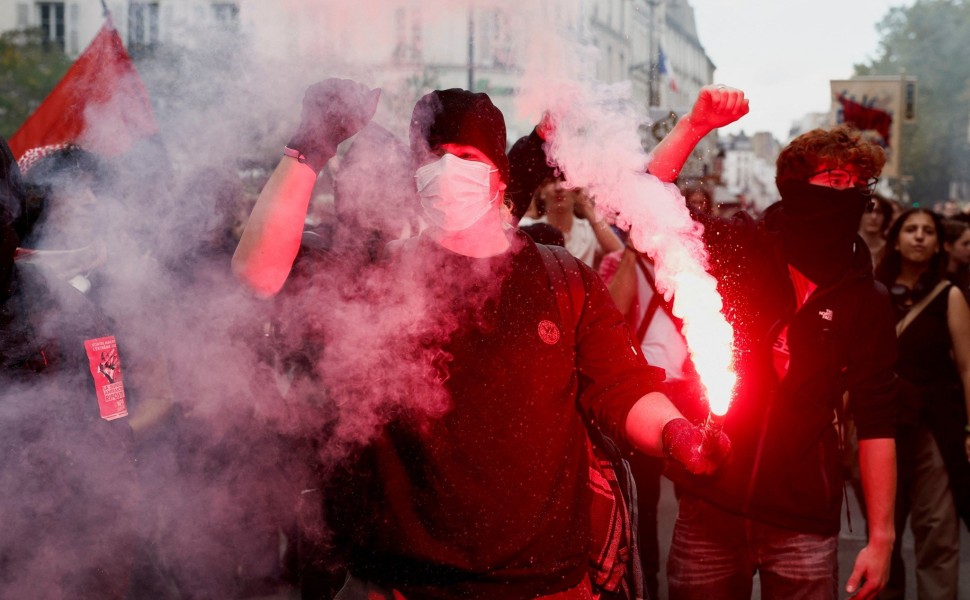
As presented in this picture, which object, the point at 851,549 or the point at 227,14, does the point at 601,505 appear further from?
the point at 851,549

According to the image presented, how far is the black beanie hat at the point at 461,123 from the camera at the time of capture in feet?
7.29

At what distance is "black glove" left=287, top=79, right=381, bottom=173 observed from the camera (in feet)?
6.35

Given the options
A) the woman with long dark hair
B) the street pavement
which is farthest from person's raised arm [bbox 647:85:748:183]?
the street pavement

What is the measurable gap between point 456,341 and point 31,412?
1251 millimetres

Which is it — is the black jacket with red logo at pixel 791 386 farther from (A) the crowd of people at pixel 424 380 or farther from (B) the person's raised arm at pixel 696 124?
(B) the person's raised arm at pixel 696 124

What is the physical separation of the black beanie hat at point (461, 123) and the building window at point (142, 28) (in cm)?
220

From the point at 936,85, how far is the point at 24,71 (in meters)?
45.8

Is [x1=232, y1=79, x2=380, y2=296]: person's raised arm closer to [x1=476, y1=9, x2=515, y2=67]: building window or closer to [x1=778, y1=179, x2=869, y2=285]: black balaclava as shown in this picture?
[x1=476, y1=9, x2=515, y2=67]: building window

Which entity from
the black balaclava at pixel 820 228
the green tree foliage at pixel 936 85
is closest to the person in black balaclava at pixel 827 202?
the black balaclava at pixel 820 228

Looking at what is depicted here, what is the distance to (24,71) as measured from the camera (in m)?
22.1

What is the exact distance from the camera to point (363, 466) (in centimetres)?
215

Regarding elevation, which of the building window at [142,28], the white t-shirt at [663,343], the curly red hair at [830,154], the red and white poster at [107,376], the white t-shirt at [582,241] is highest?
the building window at [142,28]

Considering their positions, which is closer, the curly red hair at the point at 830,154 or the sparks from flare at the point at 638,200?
Result: the sparks from flare at the point at 638,200

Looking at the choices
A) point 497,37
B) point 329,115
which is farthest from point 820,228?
point 329,115
